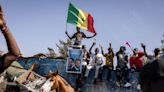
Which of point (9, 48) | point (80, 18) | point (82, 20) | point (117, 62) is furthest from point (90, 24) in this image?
point (9, 48)

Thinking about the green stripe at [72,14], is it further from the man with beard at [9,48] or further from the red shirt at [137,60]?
the man with beard at [9,48]

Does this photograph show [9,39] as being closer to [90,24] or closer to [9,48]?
[9,48]

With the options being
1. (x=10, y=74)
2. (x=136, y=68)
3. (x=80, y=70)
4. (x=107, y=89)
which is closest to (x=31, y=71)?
(x=10, y=74)

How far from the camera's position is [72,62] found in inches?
587

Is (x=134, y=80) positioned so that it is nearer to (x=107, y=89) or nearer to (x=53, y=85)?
(x=107, y=89)

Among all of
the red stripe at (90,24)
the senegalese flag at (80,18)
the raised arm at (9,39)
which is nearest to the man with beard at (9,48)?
the raised arm at (9,39)

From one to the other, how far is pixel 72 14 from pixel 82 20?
1.62 feet

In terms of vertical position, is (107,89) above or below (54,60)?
below

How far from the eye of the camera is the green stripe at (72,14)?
1667 centimetres

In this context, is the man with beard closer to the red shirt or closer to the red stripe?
the red shirt

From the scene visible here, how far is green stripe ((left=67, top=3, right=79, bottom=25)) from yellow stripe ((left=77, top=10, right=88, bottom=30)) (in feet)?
0.46

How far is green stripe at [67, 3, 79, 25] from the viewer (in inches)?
656

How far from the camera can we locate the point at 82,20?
17.1 m

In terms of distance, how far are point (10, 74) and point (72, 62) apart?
2.73 meters
